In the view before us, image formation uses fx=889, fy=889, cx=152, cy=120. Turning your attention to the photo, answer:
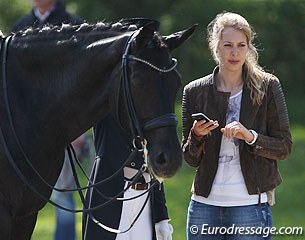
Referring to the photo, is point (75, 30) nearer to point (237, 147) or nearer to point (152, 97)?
point (152, 97)

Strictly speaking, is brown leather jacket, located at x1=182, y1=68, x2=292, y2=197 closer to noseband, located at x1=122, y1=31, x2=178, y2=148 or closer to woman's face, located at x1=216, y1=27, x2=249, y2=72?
woman's face, located at x1=216, y1=27, x2=249, y2=72

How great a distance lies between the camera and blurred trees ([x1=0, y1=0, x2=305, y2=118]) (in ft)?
53.1

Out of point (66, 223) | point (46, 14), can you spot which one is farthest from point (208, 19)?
point (66, 223)

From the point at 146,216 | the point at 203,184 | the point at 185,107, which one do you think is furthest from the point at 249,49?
the point at 146,216

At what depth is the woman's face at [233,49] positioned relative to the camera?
5117 mm

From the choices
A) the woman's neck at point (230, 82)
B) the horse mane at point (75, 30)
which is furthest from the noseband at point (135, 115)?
the woman's neck at point (230, 82)

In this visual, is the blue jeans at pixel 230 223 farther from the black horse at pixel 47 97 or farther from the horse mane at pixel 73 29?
the horse mane at pixel 73 29

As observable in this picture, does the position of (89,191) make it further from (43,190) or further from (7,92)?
(7,92)

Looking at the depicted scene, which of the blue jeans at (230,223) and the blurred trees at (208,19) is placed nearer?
the blue jeans at (230,223)

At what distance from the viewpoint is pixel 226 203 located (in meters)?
5.15

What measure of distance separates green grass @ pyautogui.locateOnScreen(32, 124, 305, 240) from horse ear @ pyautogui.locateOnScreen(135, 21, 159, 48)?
11.9 ft

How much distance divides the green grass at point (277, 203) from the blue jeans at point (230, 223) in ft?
8.45

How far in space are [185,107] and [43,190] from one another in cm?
102

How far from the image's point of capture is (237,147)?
518cm
